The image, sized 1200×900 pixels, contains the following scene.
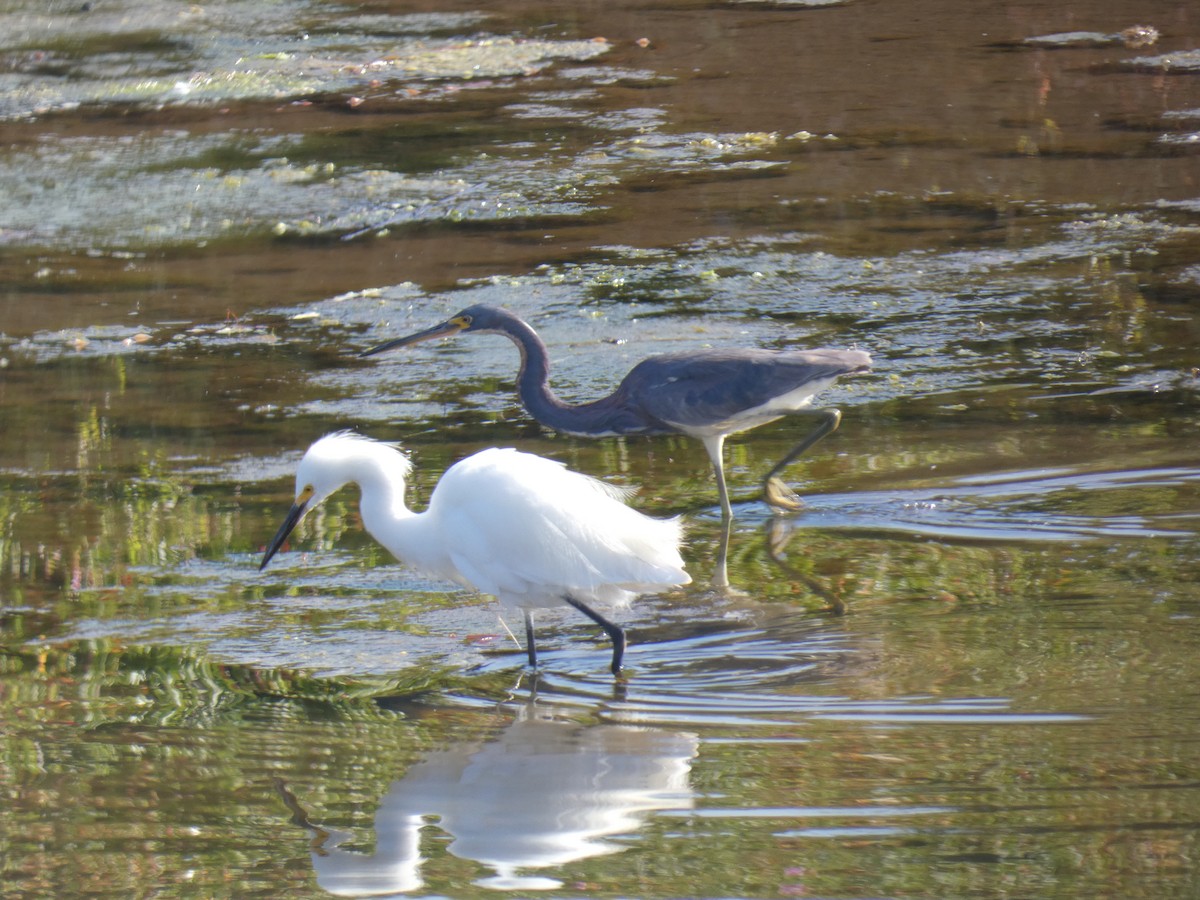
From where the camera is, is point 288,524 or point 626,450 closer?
point 288,524

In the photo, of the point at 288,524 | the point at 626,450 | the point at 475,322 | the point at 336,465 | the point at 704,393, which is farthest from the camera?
the point at 626,450

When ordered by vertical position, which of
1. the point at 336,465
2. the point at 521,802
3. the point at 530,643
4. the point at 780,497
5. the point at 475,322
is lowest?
the point at 521,802

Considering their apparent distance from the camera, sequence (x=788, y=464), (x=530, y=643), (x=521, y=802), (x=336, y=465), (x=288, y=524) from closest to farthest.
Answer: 1. (x=521, y=802)
2. (x=530, y=643)
3. (x=336, y=465)
4. (x=288, y=524)
5. (x=788, y=464)

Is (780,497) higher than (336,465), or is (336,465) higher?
(336,465)

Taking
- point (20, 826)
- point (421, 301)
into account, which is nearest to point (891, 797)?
point (20, 826)

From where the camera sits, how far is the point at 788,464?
24.6 feet

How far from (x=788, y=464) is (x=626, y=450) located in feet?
2.73

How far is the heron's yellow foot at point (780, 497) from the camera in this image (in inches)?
270

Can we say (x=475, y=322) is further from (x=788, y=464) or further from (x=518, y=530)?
(x=518, y=530)

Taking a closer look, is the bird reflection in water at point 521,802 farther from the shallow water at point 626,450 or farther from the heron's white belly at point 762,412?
the heron's white belly at point 762,412

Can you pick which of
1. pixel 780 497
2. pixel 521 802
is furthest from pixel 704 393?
pixel 521 802

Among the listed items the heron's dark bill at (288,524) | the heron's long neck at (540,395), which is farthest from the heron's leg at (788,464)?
the heron's dark bill at (288,524)

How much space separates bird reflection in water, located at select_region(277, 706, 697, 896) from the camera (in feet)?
12.4

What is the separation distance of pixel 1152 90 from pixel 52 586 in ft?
32.5
